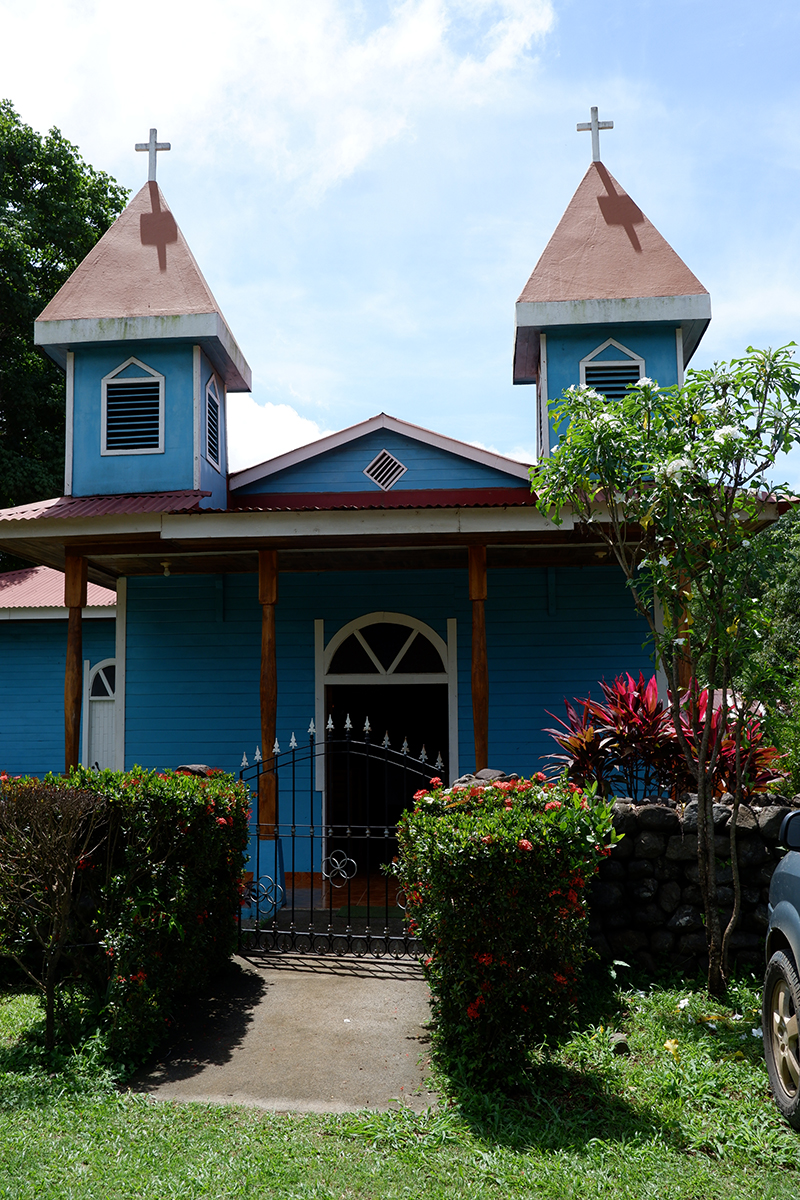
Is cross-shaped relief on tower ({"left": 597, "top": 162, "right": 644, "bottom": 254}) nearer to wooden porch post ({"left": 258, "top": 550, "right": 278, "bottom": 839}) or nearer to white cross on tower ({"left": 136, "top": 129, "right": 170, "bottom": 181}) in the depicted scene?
white cross on tower ({"left": 136, "top": 129, "right": 170, "bottom": 181})

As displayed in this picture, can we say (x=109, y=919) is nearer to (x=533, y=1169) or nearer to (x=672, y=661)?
(x=533, y=1169)

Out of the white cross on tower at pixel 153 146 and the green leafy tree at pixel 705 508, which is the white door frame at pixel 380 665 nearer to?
the green leafy tree at pixel 705 508

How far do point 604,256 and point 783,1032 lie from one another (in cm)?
1090

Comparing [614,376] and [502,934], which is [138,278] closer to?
[614,376]

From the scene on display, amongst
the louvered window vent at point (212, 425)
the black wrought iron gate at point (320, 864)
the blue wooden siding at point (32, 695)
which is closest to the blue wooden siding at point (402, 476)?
the louvered window vent at point (212, 425)

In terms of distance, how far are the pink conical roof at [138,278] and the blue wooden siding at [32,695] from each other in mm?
5121

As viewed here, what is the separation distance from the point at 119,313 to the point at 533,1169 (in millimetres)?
11095

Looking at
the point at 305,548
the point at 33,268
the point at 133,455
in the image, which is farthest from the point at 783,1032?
the point at 33,268

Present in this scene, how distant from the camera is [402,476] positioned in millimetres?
11930

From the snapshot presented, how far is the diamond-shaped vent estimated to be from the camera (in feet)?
Answer: 39.1

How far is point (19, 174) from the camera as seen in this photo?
22891 mm

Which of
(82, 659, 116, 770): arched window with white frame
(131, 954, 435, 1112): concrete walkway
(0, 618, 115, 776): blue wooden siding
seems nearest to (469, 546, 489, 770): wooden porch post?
(131, 954, 435, 1112): concrete walkway

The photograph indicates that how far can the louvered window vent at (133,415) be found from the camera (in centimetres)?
1171

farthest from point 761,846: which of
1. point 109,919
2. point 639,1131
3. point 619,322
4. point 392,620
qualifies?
point 619,322
